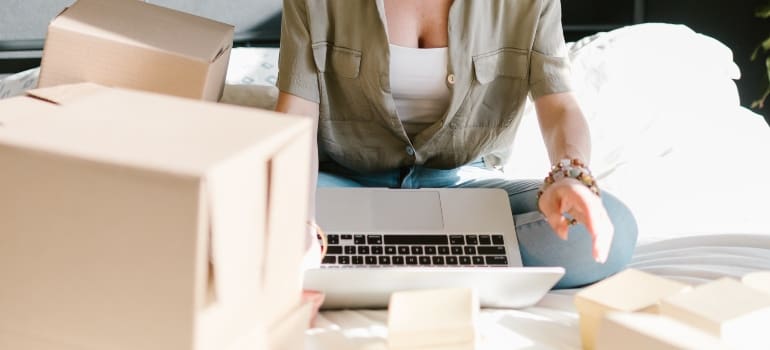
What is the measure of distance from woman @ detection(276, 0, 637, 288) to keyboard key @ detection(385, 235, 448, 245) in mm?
149

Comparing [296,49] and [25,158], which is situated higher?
[296,49]

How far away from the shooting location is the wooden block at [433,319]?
908mm

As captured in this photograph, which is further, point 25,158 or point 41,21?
point 41,21

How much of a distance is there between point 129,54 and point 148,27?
0.07 meters

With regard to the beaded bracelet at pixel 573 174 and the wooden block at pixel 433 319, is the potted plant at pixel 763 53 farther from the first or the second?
the wooden block at pixel 433 319

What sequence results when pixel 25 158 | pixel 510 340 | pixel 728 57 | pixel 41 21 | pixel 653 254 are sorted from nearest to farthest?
pixel 25 158 < pixel 510 340 < pixel 653 254 < pixel 728 57 < pixel 41 21

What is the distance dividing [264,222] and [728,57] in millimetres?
1637

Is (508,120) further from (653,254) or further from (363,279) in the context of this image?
(363,279)

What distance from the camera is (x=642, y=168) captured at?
5.57 ft

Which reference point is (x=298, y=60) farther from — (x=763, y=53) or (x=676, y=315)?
(x=763, y=53)

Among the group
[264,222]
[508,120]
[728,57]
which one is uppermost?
[728,57]

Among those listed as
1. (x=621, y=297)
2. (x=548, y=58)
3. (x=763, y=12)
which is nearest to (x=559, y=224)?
(x=621, y=297)

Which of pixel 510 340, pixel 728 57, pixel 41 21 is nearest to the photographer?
pixel 510 340

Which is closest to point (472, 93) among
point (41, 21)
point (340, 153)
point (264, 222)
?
point (340, 153)
